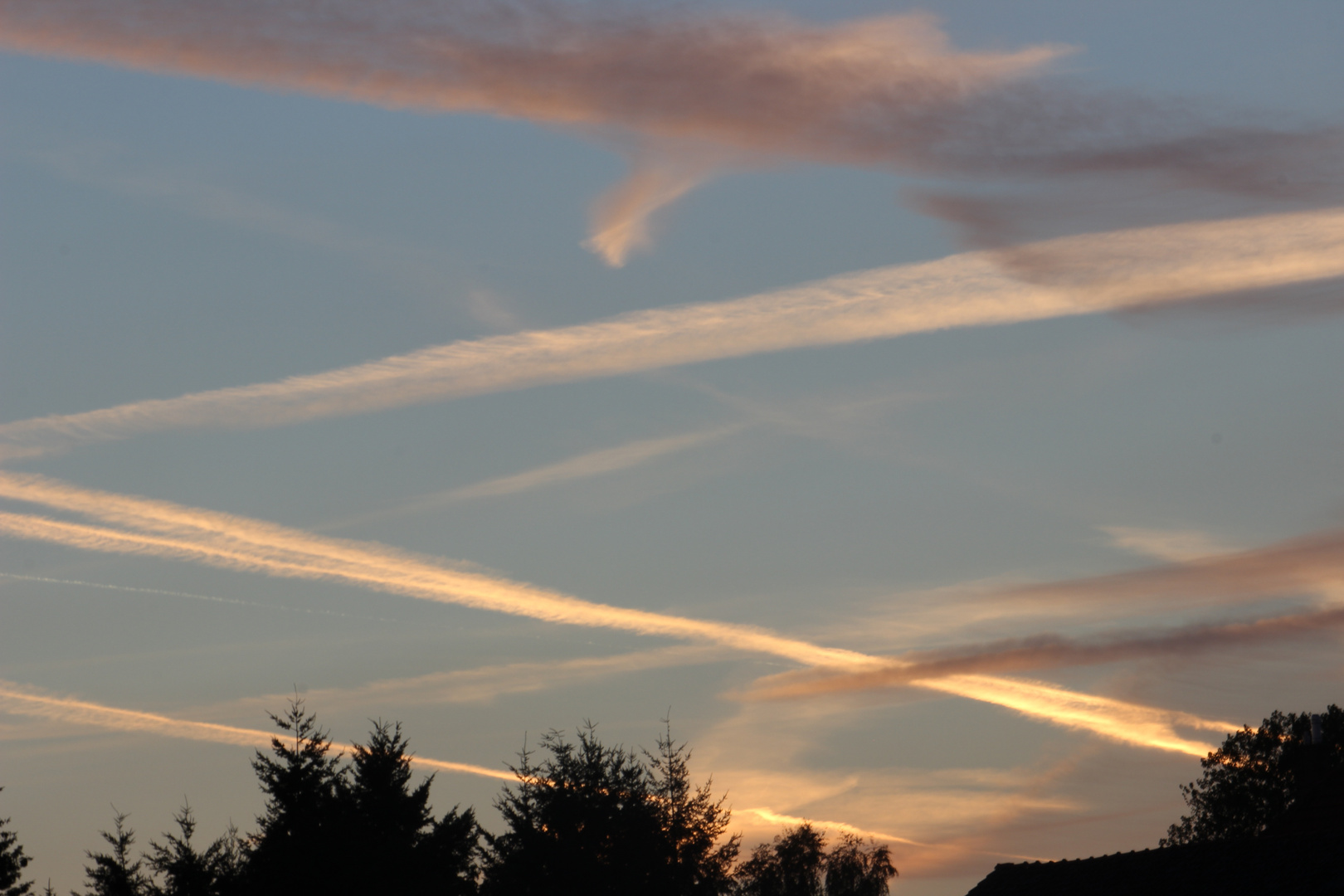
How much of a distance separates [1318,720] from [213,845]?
141 ft

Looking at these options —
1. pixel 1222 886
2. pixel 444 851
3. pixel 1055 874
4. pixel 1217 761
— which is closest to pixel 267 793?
pixel 444 851

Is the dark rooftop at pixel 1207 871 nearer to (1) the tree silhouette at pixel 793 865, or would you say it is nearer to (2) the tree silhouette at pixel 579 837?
(2) the tree silhouette at pixel 579 837

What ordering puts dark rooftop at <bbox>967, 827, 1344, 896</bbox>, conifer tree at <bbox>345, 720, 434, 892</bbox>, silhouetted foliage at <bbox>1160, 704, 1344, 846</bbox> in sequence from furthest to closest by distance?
silhouetted foliage at <bbox>1160, 704, 1344, 846</bbox>
conifer tree at <bbox>345, 720, 434, 892</bbox>
dark rooftop at <bbox>967, 827, 1344, 896</bbox>

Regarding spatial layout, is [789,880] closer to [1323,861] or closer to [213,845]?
[213,845]

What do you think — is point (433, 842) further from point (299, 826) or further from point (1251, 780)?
point (1251, 780)

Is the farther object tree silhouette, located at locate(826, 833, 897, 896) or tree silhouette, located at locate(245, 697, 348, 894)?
tree silhouette, located at locate(826, 833, 897, 896)

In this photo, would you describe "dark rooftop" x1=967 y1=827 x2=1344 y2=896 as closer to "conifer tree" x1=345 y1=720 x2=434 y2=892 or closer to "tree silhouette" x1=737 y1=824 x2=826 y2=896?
"conifer tree" x1=345 y1=720 x2=434 y2=892

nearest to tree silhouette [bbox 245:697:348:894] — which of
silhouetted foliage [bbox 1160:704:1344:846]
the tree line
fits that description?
the tree line

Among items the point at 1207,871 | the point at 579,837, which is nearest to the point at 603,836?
the point at 579,837

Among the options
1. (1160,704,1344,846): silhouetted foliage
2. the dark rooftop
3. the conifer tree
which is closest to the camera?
the dark rooftop

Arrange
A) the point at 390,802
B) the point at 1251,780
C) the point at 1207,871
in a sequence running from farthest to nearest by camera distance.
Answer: the point at 1251,780 → the point at 390,802 → the point at 1207,871

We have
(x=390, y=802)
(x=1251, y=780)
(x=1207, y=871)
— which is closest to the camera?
(x=1207, y=871)

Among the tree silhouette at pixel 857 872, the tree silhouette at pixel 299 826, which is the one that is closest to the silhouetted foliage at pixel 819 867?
the tree silhouette at pixel 857 872

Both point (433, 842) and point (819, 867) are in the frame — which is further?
point (819, 867)
